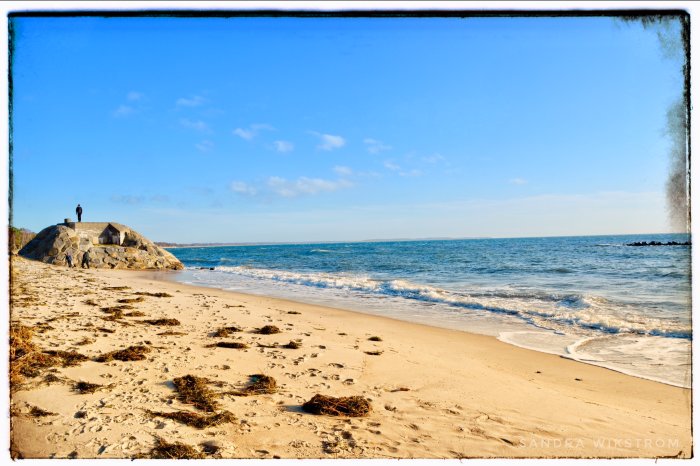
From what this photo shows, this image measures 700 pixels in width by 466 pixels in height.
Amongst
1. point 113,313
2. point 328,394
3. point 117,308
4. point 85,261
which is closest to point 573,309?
point 328,394

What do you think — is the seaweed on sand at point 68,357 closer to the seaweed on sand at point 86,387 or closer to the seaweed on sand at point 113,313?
the seaweed on sand at point 86,387

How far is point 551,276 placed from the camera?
63.6 feet

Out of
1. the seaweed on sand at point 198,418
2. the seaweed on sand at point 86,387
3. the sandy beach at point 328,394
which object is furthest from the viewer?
the seaweed on sand at point 86,387

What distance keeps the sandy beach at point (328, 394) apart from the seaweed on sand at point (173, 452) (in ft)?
0.18

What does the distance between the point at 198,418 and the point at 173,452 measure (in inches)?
18.7

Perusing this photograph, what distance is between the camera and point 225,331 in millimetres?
6832

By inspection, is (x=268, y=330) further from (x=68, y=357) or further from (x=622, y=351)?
(x=622, y=351)

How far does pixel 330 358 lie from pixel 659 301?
1032 centimetres

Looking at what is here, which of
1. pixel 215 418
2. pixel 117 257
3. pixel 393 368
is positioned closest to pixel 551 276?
pixel 393 368

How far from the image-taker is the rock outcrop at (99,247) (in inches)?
967

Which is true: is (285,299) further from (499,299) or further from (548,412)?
(548,412)

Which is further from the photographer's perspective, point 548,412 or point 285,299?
Answer: point 285,299

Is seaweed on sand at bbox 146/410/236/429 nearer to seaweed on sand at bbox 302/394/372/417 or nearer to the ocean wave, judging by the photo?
seaweed on sand at bbox 302/394/372/417

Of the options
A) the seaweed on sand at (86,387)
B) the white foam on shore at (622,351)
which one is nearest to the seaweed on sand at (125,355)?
the seaweed on sand at (86,387)
